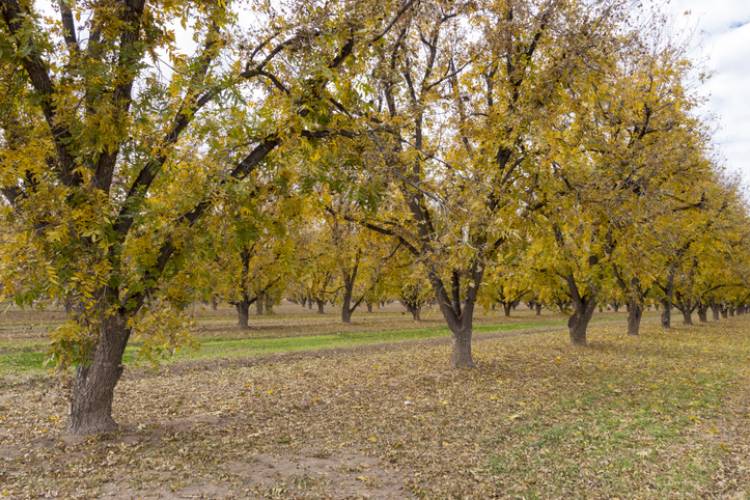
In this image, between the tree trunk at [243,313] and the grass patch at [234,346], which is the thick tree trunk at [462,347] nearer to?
the grass patch at [234,346]

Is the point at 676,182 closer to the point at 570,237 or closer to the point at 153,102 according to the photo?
the point at 570,237

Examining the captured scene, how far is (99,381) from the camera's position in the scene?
7.32m

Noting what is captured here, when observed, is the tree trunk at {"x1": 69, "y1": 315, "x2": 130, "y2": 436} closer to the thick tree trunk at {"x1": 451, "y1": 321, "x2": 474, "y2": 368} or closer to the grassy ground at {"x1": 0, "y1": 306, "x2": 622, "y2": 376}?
the grassy ground at {"x1": 0, "y1": 306, "x2": 622, "y2": 376}

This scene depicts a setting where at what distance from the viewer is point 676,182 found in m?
16.8

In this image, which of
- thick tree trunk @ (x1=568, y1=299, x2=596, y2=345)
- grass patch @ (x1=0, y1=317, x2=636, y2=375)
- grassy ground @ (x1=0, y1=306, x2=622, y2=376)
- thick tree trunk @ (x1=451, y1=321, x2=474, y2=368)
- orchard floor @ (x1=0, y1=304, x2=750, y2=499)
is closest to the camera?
orchard floor @ (x1=0, y1=304, x2=750, y2=499)

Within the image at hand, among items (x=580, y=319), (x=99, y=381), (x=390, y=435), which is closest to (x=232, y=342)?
(x=99, y=381)

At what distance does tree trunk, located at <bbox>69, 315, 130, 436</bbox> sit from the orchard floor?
10.5 inches

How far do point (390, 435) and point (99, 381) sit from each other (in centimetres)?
441

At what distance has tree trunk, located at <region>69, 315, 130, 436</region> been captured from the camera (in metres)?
7.27

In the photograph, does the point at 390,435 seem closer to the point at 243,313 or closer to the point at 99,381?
the point at 99,381

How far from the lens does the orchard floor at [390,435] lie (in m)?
5.78

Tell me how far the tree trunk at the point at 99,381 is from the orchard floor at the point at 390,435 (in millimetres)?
266

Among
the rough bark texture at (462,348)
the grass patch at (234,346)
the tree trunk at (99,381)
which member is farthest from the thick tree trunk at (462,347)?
the tree trunk at (99,381)

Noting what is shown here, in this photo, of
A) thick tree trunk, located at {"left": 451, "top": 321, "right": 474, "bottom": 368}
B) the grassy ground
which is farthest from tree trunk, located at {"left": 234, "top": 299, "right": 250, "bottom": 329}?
thick tree trunk, located at {"left": 451, "top": 321, "right": 474, "bottom": 368}
